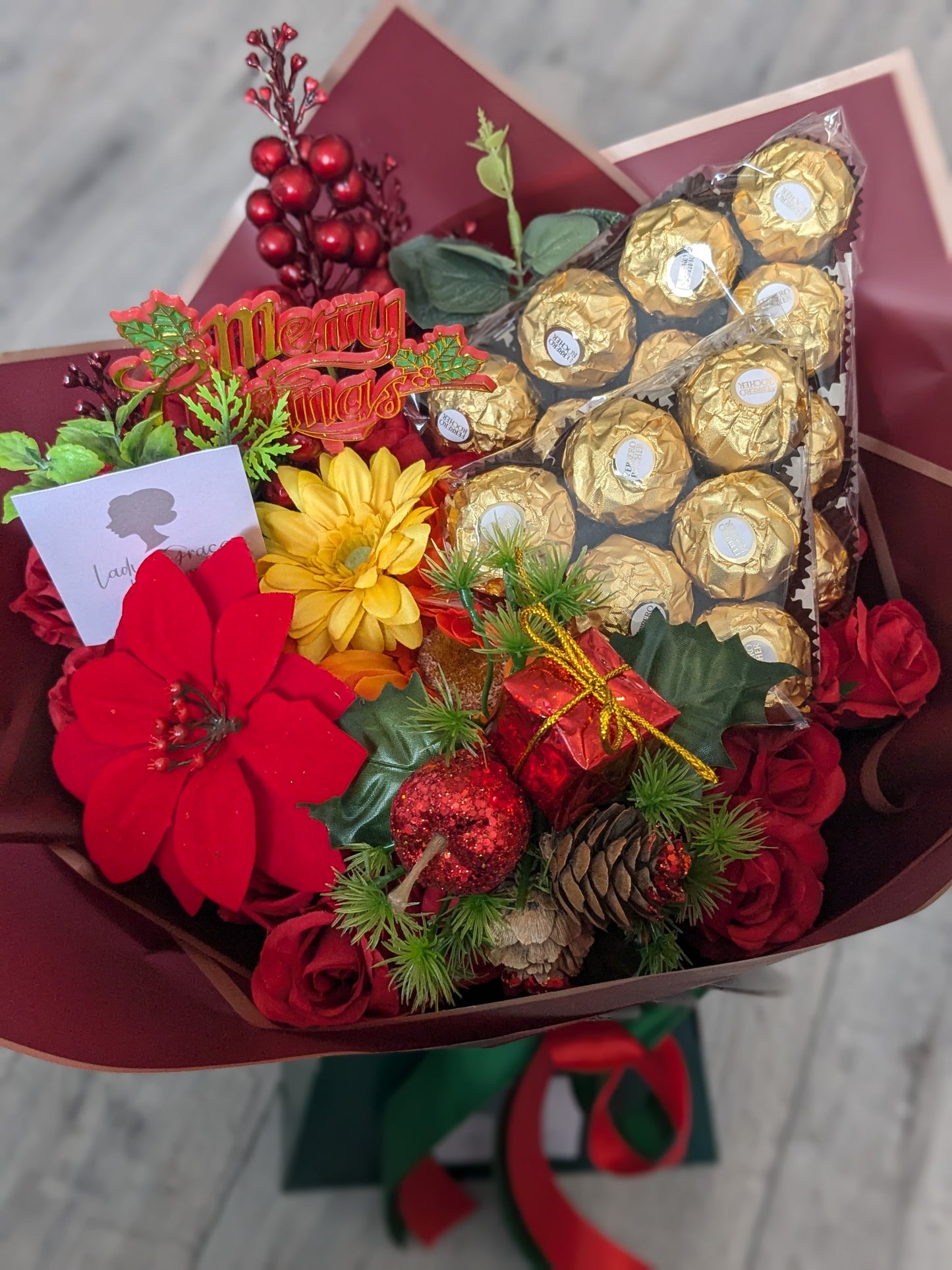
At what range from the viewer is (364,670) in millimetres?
622

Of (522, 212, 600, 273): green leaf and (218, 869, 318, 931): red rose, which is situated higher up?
(522, 212, 600, 273): green leaf

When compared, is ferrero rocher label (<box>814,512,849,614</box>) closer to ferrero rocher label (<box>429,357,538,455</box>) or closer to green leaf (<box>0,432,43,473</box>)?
ferrero rocher label (<box>429,357,538,455</box>)

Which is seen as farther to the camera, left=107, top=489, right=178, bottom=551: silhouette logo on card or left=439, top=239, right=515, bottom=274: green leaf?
left=439, top=239, right=515, bottom=274: green leaf

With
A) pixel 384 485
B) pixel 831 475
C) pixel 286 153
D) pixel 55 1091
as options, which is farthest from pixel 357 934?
pixel 55 1091

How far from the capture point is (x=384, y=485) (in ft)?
2.12

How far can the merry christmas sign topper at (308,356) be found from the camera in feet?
1.90

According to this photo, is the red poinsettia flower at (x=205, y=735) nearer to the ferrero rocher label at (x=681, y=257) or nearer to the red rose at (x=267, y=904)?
the red rose at (x=267, y=904)

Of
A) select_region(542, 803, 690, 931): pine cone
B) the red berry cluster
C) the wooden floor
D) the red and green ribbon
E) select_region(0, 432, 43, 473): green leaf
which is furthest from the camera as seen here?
the wooden floor

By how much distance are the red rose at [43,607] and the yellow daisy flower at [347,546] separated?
0.14 metres

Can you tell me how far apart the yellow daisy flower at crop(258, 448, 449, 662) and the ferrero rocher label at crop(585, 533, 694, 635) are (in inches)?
4.7

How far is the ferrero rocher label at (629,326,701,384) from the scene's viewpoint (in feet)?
2.21

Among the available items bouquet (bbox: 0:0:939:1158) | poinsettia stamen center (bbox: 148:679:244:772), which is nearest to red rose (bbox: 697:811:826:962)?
bouquet (bbox: 0:0:939:1158)

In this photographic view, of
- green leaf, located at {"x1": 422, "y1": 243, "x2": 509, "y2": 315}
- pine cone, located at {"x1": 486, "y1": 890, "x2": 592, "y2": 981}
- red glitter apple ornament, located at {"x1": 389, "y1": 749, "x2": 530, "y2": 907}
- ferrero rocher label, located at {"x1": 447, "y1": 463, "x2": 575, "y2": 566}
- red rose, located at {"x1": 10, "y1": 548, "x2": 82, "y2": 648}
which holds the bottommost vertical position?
pine cone, located at {"x1": 486, "y1": 890, "x2": 592, "y2": 981}

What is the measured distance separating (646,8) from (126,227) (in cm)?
81
